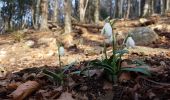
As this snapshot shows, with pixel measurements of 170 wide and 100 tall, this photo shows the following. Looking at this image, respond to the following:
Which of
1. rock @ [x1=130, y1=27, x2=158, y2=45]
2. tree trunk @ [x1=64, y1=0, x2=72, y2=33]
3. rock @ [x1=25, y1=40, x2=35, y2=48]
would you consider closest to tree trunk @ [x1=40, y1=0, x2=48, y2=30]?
tree trunk @ [x1=64, y1=0, x2=72, y2=33]

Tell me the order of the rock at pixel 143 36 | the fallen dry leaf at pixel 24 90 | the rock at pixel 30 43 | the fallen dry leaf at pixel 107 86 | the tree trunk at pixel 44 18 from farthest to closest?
the tree trunk at pixel 44 18 → the rock at pixel 30 43 → the rock at pixel 143 36 → the fallen dry leaf at pixel 107 86 → the fallen dry leaf at pixel 24 90

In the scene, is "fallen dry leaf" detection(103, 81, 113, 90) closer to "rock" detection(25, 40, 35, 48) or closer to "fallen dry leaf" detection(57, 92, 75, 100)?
"fallen dry leaf" detection(57, 92, 75, 100)

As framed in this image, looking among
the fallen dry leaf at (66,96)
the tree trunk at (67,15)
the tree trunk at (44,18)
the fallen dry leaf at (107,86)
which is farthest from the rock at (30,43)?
the fallen dry leaf at (66,96)

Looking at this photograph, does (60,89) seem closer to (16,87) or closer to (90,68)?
(16,87)

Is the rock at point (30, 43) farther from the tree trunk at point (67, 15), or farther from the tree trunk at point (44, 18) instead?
the tree trunk at point (44, 18)

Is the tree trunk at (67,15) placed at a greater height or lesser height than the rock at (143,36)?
greater

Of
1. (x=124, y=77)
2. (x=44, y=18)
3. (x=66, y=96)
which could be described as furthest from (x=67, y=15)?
(x=66, y=96)

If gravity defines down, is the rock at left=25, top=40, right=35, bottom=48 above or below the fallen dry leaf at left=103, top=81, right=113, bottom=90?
below

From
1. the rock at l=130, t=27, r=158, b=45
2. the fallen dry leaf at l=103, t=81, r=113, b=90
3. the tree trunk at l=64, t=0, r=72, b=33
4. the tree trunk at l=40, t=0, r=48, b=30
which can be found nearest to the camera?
the fallen dry leaf at l=103, t=81, r=113, b=90
